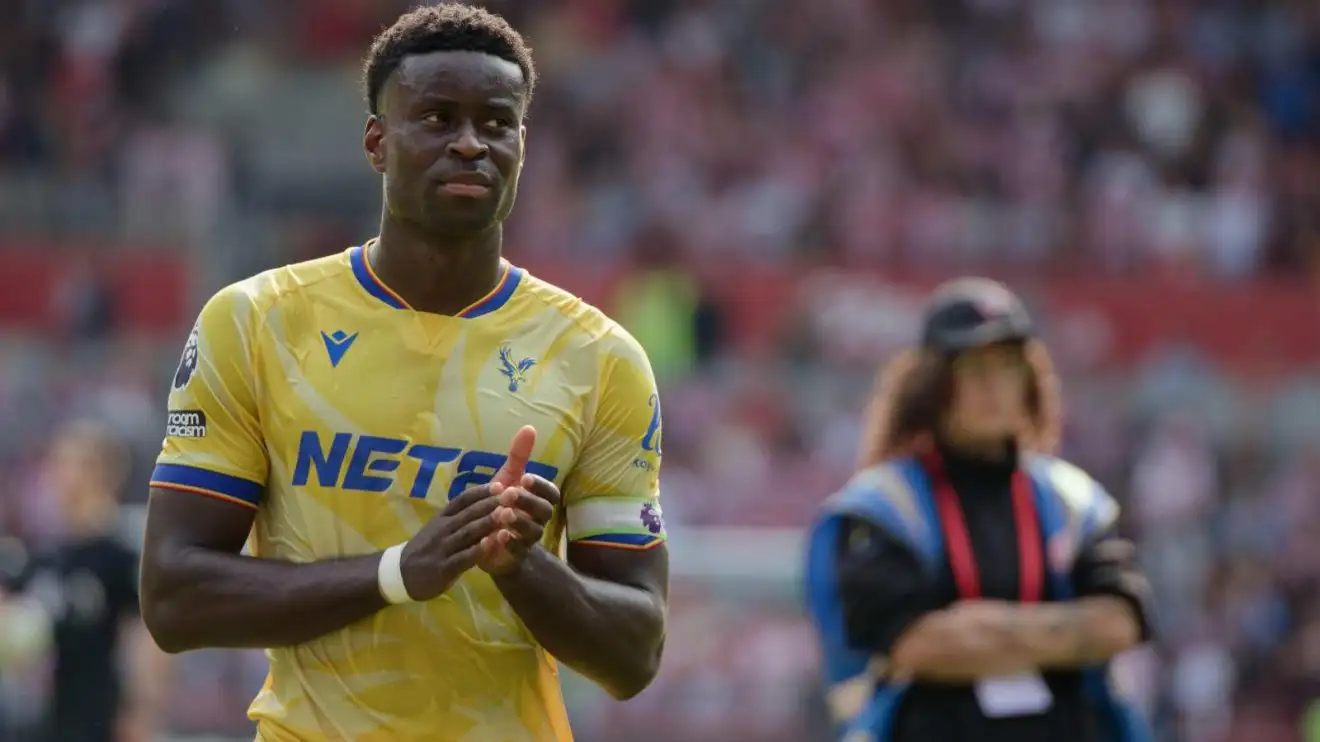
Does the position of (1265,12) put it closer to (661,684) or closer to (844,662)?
(661,684)

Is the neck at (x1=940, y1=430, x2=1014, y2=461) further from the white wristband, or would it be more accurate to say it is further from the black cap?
the white wristband

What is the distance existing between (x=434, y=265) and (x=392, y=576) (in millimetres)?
582

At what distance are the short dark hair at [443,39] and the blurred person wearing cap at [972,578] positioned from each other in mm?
2116

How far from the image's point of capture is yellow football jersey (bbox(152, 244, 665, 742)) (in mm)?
3652

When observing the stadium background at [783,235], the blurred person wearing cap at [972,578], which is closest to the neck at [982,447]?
the blurred person wearing cap at [972,578]

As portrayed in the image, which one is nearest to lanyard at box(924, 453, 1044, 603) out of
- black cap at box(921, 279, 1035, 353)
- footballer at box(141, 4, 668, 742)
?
black cap at box(921, 279, 1035, 353)

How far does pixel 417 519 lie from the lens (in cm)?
366

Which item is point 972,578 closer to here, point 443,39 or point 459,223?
point 459,223

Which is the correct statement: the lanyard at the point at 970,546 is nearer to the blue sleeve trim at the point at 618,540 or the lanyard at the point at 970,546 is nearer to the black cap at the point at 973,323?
the black cap at the point at 973,323

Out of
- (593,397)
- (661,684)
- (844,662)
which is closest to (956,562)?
(844,662)

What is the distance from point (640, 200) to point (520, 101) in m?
14.9

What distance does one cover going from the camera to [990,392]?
5.72m

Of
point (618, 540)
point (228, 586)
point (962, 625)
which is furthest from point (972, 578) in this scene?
point (228, 586)

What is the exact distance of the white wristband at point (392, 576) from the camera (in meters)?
3.48
